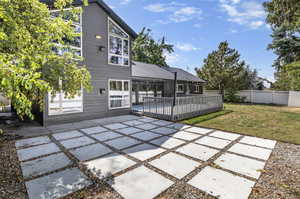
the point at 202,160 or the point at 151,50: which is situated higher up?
the point at 151,50

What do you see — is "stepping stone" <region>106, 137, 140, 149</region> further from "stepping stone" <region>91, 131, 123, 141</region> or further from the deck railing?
the deck railing

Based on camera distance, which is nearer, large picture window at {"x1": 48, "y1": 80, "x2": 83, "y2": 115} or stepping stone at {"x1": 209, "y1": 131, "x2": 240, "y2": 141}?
stepping stone at {"x1": 209, "y1": 131, "x2": 240, "y2": 141}

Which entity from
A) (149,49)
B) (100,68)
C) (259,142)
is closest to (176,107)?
(259,142)

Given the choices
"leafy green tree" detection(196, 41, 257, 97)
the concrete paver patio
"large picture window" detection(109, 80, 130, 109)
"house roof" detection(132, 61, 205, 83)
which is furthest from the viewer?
"leafy green tree" detection(196, 41, 257, 97)

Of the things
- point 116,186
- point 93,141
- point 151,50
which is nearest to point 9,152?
point 93,141

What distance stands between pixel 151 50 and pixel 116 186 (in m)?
27.7

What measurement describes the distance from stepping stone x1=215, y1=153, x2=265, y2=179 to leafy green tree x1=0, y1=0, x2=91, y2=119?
3568 mm

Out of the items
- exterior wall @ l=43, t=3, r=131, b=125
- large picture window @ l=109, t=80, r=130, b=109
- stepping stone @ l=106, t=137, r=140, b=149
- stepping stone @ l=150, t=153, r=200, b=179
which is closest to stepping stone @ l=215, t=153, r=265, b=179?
stepping stone @ l=150, t=153, r=200, b=179

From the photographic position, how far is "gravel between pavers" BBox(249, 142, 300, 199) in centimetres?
215

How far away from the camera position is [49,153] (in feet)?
11.7

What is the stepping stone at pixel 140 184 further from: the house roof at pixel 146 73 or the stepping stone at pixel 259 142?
the house roof at pixel 146 73

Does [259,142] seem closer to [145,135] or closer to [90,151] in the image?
[145,135]

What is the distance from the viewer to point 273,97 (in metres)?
15.2

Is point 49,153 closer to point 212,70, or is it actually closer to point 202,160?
point 202,160
